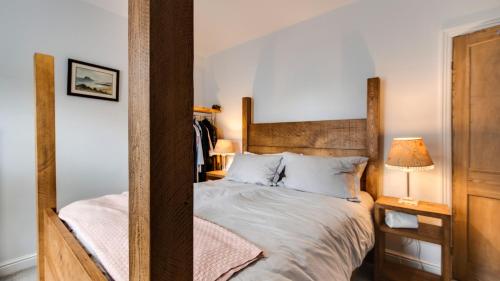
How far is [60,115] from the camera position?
7.46ft

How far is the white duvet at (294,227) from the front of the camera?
2.99 ft

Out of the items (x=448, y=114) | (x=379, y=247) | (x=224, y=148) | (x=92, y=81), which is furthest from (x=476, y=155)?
(x=92, y=81)

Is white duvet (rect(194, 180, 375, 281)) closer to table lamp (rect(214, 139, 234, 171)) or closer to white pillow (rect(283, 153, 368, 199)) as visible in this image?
white pillow (rect(283, 153, 368, 199))

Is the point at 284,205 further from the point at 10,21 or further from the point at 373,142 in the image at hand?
the point at 10,21

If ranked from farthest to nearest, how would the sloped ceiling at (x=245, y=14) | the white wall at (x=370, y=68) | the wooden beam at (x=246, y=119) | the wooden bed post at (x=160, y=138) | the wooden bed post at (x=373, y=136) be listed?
1. the wooden beam at (x=246, y=119)
2. the sloped ceiling at (x=245, y=14)
3. the wooden bed post at (x=373, y=136)
4. the white wall at (x=370, y=68)
5. the wooden bed post at (x=160, y=138)

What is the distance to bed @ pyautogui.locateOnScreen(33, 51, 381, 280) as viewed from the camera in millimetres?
912

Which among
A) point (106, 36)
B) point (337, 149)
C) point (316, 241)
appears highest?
point (106, 36)

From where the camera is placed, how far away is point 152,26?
42 cm

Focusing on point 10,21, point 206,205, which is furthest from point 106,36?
point 206,205

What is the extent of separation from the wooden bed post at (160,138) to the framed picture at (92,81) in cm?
248

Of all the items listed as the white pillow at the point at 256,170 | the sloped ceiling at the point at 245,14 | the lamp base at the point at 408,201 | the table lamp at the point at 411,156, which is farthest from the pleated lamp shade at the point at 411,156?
the sloped ceiling at the point at 245,14

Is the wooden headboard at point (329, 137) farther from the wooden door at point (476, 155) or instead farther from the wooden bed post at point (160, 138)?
the wooden bed post at point (160, 138)

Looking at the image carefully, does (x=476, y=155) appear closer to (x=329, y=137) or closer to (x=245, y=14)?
(x=329, y=137)

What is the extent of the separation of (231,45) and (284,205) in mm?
2633
